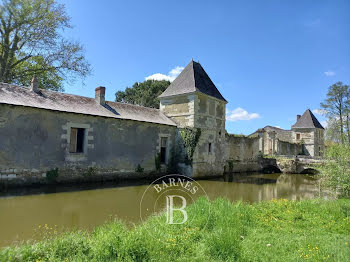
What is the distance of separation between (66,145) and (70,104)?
1.99 meters

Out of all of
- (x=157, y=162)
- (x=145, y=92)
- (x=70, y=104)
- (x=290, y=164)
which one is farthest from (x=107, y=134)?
(x=145, y=92)

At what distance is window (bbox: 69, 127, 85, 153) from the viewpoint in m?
10.8

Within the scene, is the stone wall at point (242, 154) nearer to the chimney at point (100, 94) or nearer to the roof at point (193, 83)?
the roof at point (193, 83)

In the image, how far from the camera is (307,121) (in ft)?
107

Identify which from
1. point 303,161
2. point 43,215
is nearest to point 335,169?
point 43,215

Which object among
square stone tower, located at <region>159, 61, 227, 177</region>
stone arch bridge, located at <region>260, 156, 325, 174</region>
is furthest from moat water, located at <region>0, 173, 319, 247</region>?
stone arch bridge, located at <region>260, 156, 325, 174</region>

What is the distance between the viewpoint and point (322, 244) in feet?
12.5

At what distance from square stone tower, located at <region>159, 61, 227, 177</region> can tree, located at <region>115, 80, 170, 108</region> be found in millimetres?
13256

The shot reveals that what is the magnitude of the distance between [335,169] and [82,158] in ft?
32.4

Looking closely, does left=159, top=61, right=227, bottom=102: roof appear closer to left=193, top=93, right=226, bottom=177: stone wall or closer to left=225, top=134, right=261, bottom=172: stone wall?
left=193, top=93, right=226, bottom=177: stone wall

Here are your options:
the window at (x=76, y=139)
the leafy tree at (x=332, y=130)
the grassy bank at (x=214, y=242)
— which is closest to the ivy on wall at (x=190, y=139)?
the window at (x=76, y=139)

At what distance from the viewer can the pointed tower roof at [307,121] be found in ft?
105

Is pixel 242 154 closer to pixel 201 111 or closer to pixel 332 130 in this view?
pixel 201 111

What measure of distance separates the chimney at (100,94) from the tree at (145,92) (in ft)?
53.8
